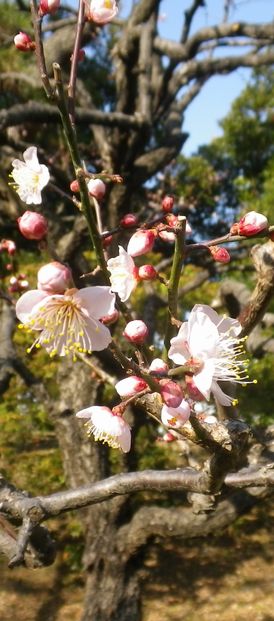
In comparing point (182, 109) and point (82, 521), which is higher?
point (182, 109)

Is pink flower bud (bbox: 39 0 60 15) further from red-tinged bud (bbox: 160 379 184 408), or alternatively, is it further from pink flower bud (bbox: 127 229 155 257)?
red-tinged bud (bbox: 160 379 184 408)

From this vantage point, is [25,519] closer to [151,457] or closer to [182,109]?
[151,457]

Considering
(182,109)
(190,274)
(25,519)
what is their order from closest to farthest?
(25,519)
(182,109)
(190,274)

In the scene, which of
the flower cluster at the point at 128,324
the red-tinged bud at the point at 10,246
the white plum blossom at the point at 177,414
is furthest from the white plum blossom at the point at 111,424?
the red-tinged bud at the point at 10,246

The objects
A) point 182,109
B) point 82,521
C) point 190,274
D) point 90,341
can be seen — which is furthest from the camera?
point 190,274

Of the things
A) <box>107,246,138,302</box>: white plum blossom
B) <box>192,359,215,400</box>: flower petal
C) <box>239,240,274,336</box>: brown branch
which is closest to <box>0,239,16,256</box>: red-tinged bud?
<box>239,240,274,336</box>: brown branch

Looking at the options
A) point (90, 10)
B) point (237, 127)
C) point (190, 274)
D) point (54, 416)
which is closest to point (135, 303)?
point (190, 274)

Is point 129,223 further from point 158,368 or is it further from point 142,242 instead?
point 158,368
